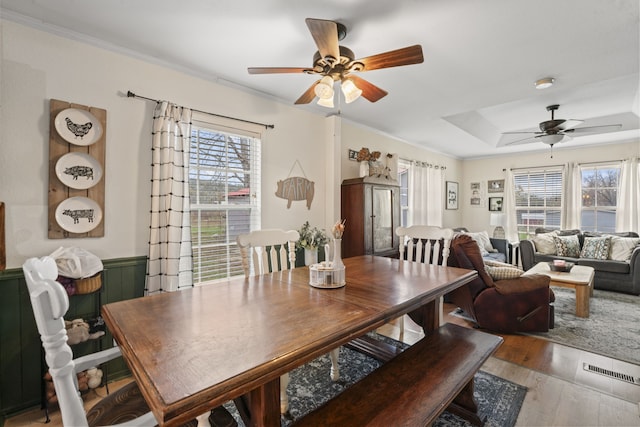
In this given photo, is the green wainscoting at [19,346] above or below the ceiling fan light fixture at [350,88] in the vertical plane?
below

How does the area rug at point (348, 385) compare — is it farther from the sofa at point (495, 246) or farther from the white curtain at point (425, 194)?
the sofa at point (495, 246)

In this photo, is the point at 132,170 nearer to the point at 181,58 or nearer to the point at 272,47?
the point at 181,58

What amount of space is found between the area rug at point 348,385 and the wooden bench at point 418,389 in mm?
159

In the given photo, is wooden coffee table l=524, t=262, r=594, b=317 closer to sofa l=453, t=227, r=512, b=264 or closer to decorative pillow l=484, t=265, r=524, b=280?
decorative pillow l=484, t=265, r=524, b=280

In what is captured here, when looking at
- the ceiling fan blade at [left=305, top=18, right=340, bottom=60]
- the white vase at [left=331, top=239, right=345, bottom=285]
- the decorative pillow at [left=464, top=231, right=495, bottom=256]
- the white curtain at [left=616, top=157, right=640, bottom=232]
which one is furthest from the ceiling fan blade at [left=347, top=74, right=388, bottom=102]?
the white curtain at [left=616, top=157, right=640, bottom=232]

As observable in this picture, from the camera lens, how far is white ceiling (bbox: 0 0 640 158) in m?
1.82

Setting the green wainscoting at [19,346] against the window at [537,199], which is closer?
the green wainscoting at [19,346]

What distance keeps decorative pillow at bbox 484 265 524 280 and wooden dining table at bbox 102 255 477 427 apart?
4.85ft

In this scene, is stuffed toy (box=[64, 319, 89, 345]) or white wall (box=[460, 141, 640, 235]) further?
white wall (box=[460, 141, 640, 235])

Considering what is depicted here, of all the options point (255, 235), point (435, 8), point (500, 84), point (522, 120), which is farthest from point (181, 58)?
point (522, 120)

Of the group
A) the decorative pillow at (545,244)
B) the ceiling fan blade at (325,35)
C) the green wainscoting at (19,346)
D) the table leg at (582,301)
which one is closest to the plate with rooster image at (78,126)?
the green wainscoting at (19,346)

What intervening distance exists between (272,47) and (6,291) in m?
2.42

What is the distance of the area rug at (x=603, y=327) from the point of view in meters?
2.61

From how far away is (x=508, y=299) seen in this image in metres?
2.82
